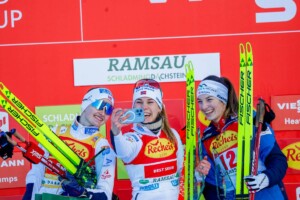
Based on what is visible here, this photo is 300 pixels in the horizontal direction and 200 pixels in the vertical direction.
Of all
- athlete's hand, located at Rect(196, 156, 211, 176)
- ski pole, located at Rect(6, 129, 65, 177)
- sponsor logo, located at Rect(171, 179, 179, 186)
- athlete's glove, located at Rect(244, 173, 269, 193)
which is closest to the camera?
athlete's glove, located at Rect(244, 173, 269, 193)

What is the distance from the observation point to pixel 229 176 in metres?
4.05

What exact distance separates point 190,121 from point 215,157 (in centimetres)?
27

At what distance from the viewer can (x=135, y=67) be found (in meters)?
4.39

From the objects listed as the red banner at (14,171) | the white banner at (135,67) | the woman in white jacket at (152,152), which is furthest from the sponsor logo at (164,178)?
the red banner at (14,171)

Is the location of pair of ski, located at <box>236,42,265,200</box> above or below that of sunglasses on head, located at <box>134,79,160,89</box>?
below

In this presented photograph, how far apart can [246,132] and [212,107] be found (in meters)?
0.36

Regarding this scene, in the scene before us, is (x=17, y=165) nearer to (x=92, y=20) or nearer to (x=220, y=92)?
(x=92, y=20)

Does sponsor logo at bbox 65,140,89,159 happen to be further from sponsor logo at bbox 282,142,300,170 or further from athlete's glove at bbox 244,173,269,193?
sponsor logo at bbox 282,142,300,170

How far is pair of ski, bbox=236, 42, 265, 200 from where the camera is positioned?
3844 mm

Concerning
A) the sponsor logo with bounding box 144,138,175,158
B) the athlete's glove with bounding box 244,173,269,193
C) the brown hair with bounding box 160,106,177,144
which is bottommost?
the athlete's glove with bounding box 244,173,269,193

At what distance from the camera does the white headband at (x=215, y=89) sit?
13.5ft

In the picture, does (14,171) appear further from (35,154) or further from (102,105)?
(102,105)

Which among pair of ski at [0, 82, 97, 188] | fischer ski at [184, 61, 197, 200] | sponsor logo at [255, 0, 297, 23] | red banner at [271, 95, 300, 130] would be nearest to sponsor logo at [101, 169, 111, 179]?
pair of ski at [0, 82, 97, 188]

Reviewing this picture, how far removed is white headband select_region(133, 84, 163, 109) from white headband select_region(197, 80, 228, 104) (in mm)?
258
